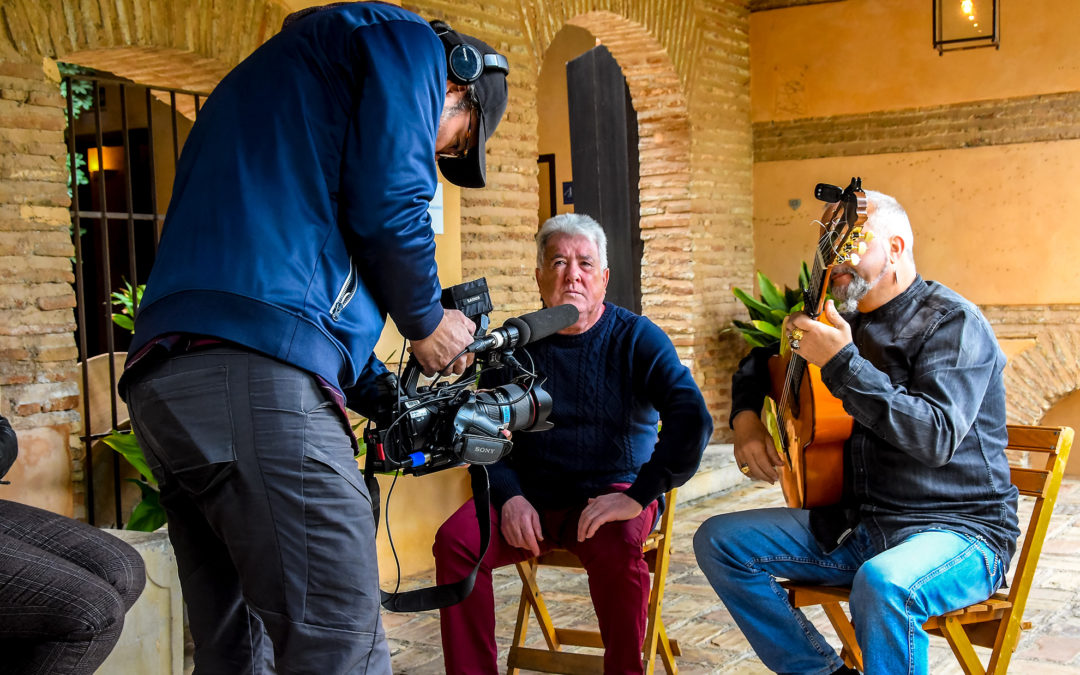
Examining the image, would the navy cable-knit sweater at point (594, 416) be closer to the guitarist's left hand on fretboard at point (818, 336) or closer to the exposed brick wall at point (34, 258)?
the guitarist's left hand on fretboard at point (818, 336)

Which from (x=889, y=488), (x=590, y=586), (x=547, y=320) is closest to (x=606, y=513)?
(x=590, y=586)

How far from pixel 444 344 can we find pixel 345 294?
0.21m

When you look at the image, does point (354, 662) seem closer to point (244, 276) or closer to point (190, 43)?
point (244, 276)

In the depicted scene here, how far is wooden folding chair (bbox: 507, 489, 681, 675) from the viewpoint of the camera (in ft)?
10.7

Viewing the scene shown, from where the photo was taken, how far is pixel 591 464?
3256 millimetres

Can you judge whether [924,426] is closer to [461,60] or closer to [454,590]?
[454,590]

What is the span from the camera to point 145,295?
72.6 inches

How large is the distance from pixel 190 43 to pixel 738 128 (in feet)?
16.4

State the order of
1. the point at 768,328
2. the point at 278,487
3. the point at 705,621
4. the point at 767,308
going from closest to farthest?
the point at 278,487, the point at 705,621, the point at 768,328, the point at 767,308

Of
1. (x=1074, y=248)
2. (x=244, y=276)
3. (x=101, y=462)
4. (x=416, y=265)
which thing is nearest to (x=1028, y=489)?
(x=416, y=265)

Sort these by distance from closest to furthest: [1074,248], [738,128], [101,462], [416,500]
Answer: [101,462], [416,500], [1074,248], [738,128]

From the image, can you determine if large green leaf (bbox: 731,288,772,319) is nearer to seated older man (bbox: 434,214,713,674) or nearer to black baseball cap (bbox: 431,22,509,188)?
seated older man (bbox: 434,214,713,674)

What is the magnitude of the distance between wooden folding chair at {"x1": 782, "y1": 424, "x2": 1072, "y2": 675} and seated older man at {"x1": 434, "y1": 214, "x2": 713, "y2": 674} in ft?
1.50

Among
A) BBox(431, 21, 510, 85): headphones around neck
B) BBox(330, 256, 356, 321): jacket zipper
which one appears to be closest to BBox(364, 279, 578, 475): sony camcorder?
A: BBox(330, 256, 356, 321): jacket zipper
